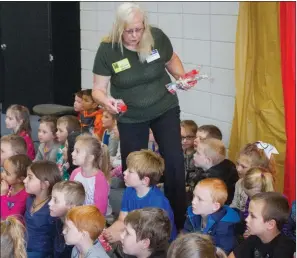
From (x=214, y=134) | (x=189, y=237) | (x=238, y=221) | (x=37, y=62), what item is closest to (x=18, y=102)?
(x=37, y=62)

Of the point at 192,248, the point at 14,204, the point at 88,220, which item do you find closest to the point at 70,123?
the point at 14,204

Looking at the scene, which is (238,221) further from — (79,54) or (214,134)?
(79,54)

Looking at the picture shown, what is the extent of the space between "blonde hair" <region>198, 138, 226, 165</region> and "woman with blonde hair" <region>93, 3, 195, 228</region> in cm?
33

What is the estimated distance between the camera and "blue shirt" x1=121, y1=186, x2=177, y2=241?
13.2ft

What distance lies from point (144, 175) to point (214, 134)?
99 centimetres

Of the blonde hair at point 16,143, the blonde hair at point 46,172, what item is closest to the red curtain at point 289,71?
the blonde hair at point 46,172

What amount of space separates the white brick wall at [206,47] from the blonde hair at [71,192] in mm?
1694

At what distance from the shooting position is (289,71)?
13.3 ft

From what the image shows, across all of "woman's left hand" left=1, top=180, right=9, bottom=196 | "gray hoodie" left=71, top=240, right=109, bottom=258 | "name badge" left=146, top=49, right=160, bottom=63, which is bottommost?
"gray hoodie" left=71, top=240, right=109, bottom=258

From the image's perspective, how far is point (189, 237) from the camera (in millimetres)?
3059

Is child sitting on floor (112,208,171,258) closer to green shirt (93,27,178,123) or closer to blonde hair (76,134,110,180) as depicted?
green shirt (93,27,178,123)

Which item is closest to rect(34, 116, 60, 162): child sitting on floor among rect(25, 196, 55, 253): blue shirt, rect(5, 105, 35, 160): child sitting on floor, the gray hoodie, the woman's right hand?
rect(5, 105, 35, 160): child sitting on floor

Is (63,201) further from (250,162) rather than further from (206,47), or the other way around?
(206,47)

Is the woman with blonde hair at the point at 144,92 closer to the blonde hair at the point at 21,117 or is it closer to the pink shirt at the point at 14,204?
the pink shirt at the point at 14,204
